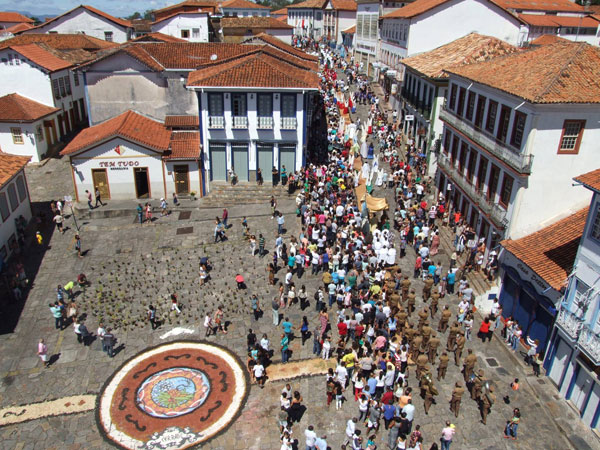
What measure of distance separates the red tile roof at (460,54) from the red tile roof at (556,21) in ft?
130

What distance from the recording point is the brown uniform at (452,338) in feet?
67.1

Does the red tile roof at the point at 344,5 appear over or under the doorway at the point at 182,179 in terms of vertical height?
over

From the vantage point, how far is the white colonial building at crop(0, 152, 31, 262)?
93.6 feet

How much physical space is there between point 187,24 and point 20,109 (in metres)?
26.2

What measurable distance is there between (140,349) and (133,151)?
58.4 ft

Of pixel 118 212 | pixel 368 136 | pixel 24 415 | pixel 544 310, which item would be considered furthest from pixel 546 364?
pixel 368 136

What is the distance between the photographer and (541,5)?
85.3 metres

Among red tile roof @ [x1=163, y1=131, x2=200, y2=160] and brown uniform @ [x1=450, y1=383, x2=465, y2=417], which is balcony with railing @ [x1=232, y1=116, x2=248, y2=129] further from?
brown uniform @ [x1=450, y1=383, x2=465, y2=417]

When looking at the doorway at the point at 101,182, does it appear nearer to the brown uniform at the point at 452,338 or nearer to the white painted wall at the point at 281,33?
the brown uniform at the point at 452,338

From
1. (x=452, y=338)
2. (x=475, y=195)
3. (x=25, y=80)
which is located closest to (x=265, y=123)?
(x=475, y=195)

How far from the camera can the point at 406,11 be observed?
5384 centimetres

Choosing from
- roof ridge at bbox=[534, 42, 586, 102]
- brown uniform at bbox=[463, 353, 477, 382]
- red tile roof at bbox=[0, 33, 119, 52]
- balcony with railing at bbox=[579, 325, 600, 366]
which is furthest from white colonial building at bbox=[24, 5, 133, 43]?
balcony with railing at bbox=[579, 325, 600, 366]

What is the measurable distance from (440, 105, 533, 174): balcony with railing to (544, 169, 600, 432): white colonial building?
4.57 m

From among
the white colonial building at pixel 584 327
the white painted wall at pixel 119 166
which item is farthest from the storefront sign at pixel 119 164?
the white colonial building at pixel 584 327
